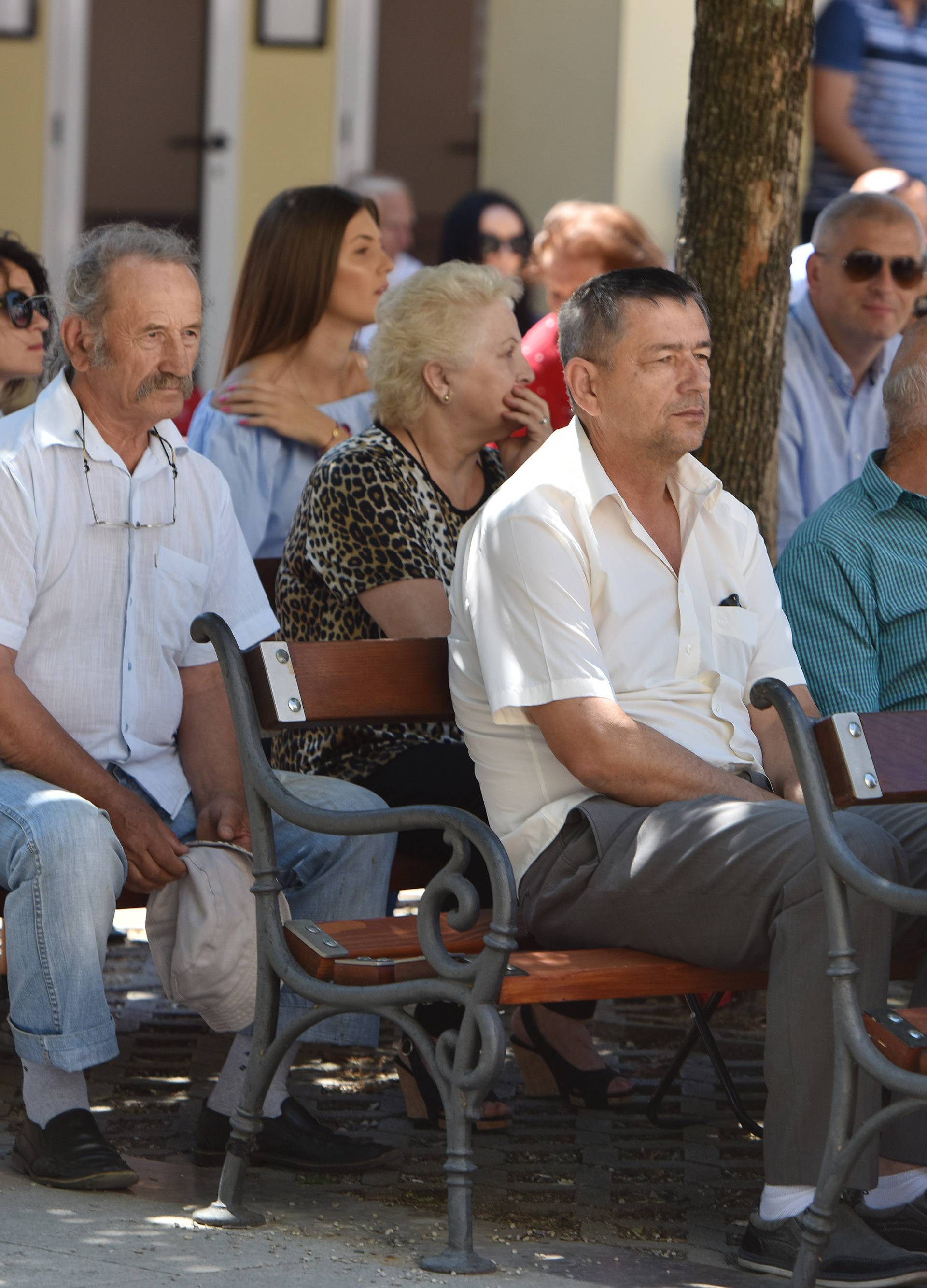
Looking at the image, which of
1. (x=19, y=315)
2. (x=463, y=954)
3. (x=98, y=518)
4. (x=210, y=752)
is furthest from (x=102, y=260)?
(x=463, y=954)

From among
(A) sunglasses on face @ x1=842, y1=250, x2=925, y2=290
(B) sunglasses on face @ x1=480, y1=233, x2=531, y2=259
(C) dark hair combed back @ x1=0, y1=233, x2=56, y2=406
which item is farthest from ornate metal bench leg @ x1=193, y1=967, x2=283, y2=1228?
(B) sunglasses on face @ x1=480, y1=233, x2=531, y2=259

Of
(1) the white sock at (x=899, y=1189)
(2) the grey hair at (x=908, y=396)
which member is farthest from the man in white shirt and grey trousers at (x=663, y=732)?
(2) the grey hair at (x=908, y=396)

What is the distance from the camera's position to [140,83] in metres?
10.7

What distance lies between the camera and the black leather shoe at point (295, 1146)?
3.72 meters

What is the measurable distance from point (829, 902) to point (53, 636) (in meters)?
1.66

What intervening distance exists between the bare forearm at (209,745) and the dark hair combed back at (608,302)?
1.01m

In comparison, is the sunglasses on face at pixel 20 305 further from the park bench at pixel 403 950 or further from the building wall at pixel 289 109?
the building wall at pixel 289 109

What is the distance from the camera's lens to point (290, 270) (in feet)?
17.9

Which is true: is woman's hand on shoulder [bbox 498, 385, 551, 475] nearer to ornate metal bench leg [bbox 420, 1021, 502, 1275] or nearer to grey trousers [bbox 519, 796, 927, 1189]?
grey trousers [bbox 519, 796, 927, 1189]

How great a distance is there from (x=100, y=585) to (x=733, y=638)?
4.13 ft

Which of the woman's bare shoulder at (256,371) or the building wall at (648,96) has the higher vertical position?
the building wall at (648,96)

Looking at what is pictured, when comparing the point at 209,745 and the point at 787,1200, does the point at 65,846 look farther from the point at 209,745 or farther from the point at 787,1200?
the point at 787,1200

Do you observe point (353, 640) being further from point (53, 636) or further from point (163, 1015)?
point (163, 1015)

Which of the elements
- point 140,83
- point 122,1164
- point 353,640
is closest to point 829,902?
point 353,640
